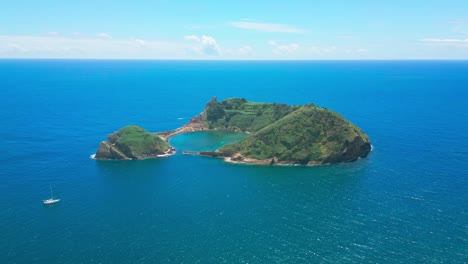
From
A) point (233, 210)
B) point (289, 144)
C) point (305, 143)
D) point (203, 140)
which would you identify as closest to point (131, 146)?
point (203, 140)

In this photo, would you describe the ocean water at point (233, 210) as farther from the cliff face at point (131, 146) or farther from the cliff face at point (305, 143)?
the cliff face at point (305, 143)

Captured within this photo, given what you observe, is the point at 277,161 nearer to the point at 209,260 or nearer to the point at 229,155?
the point at 229,155

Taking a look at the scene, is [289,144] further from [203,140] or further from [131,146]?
[131,146]

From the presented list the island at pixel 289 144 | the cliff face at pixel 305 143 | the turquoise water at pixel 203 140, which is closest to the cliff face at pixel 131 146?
the island at pixel 289 144

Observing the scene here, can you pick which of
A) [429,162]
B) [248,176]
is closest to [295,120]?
[248,176]

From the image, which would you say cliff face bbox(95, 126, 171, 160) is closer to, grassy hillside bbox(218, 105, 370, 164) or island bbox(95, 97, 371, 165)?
island bbox(95, 97, 371, 165)
